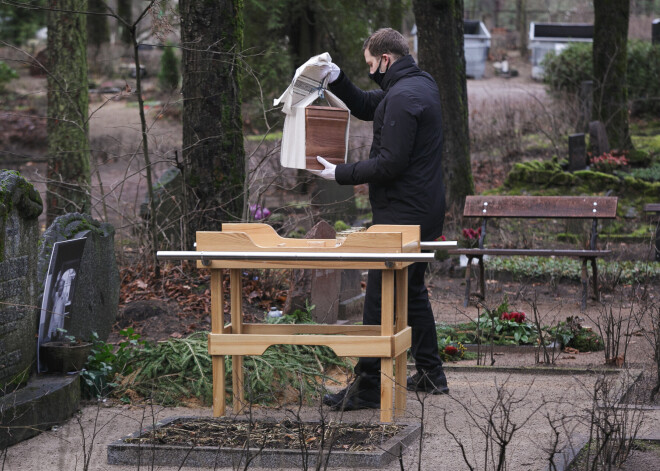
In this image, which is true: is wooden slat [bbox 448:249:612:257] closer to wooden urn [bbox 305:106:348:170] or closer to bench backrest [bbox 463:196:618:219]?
bench backrest [bbox 463:196:618:219]

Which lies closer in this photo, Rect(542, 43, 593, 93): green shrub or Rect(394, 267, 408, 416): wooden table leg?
Rect(394, 267, 408, 416): wooden table leg

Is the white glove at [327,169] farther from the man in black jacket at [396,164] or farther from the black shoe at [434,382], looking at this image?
the black shoe at [434,382]

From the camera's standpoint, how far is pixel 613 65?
17.8m

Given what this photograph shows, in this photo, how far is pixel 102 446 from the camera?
501 centimetres

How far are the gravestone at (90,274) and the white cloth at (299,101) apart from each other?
1911 millimetres

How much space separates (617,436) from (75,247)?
3695 millimetres

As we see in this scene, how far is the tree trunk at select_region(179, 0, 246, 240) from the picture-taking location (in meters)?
9.27

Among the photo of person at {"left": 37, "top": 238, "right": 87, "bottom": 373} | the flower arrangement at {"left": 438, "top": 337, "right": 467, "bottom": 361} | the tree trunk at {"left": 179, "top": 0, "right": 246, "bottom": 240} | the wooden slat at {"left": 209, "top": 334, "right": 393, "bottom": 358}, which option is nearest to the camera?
the wooden slat at {"left": 209, "top": 334, "right": 393, "bottom": 358}

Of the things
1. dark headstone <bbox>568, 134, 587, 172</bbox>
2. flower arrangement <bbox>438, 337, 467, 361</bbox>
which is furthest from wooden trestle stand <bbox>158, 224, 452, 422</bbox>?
dark headstone <bbox>568, 134, 587, 172</bbox>

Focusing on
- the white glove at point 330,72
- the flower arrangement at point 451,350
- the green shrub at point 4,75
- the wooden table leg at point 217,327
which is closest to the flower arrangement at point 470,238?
the flower arrangement at point 451,350

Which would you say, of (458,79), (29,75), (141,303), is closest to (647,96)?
(458,79)

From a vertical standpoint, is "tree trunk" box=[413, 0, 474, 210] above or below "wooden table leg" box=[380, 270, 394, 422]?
above

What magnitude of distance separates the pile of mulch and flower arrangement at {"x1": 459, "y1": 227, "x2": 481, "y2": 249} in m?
6.09

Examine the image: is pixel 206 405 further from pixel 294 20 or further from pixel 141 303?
pixel 294 20
